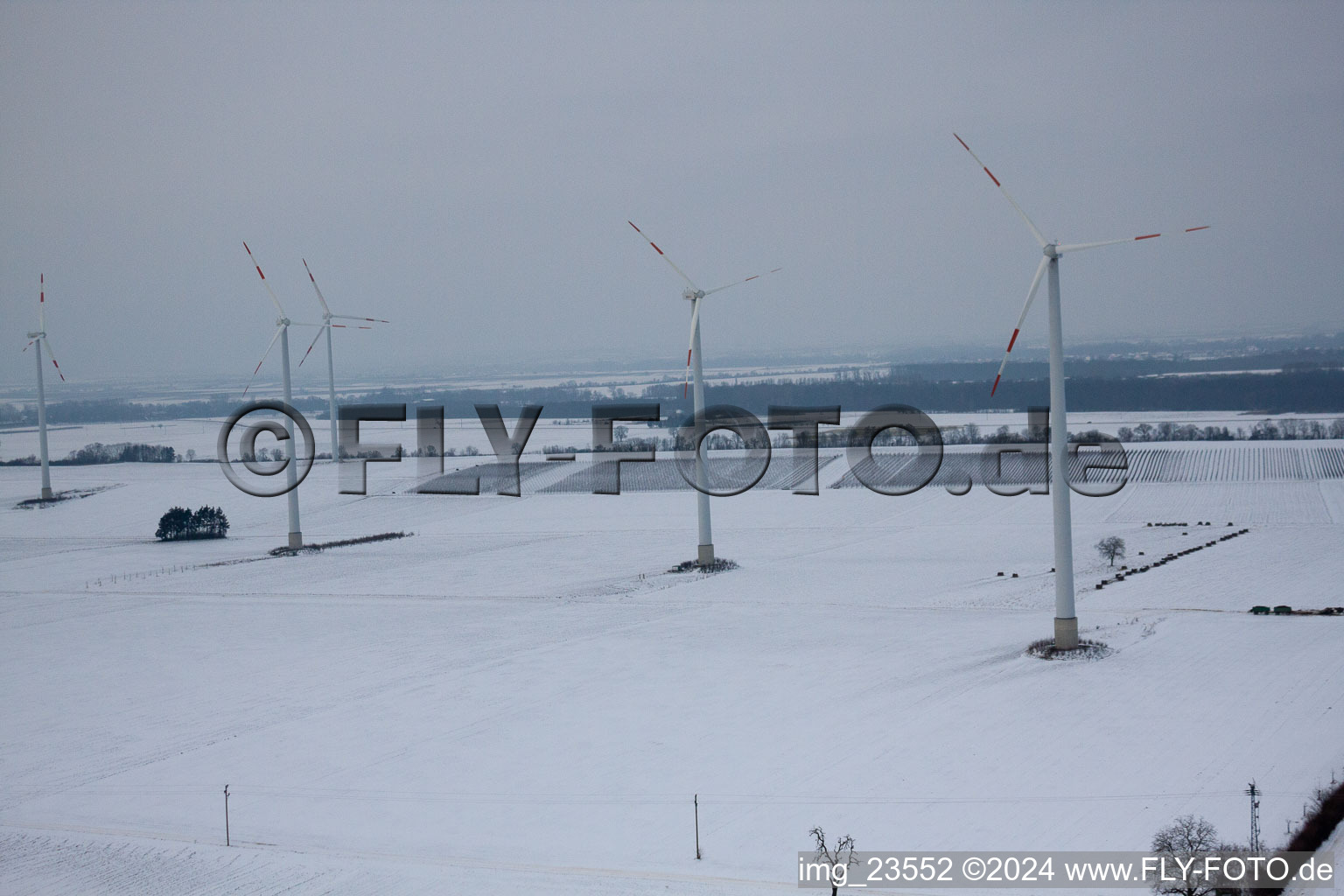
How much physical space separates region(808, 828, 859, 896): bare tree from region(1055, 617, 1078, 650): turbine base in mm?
12138

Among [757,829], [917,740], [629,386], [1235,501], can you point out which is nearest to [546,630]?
[917,740]

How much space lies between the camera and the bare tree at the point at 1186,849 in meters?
12.5

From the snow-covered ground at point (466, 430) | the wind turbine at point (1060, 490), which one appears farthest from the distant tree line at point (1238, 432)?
the wind turbine at point (1060, 490)

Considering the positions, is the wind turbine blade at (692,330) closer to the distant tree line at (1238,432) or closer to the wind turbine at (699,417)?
the wind turbine at (699,417)

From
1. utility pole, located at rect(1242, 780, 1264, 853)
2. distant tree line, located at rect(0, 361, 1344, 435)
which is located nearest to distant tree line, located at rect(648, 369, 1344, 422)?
distant tree line, located at rect(0, 361, 1344, 435)

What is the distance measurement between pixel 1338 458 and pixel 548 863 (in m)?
62.6

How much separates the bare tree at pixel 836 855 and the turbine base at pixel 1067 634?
12.1 m

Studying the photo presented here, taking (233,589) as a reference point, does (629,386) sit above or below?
above

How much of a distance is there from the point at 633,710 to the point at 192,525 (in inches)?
1603

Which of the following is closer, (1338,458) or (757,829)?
(757,829)

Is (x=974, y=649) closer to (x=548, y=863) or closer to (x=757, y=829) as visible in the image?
(x=757, y=829)

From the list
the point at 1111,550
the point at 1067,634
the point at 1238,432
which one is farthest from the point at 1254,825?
the point at 1238,432

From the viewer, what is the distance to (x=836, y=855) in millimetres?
14219

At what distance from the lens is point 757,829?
16.3 meters
